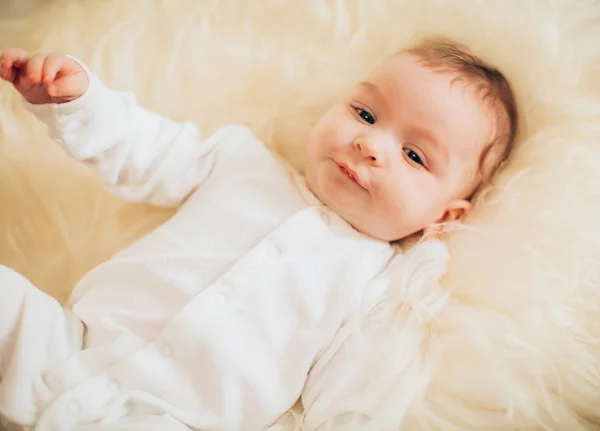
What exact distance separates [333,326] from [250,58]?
1.93 ft

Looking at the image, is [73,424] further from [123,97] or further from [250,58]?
[250,58]

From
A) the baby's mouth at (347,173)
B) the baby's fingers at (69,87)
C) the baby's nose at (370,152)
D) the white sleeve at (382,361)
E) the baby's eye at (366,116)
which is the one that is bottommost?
the white sleeve at (382,361)

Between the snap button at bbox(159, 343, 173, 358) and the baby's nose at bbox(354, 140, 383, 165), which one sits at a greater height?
the baby's nose at bbox(354, 140, 383, 165)

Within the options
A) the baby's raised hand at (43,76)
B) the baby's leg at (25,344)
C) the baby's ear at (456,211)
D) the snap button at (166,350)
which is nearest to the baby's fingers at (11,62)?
the baby's raised hand at (43,76)

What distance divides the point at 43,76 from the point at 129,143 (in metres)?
0.19

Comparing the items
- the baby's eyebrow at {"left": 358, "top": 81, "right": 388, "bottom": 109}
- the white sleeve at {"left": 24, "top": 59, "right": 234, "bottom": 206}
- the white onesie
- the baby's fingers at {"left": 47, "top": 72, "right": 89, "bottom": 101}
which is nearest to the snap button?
the white onesie

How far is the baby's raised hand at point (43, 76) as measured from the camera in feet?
2.63

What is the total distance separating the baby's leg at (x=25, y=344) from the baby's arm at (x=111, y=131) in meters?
0.23

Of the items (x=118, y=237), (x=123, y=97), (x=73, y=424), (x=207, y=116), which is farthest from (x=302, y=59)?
(x=73, y=424)

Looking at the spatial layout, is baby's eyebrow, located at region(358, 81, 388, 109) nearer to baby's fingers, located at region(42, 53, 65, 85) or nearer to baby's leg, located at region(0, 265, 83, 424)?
baby's fingers, located at region(42, 53, 65, 85)

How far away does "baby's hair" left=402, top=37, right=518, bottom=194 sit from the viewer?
0.95 m

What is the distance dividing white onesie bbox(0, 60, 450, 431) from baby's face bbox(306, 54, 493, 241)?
64mm

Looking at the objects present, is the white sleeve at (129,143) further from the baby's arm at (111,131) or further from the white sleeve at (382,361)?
the white sleeve at (382,361)

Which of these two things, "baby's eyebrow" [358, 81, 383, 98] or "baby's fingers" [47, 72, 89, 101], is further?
"baby's eyebrow" [358, 81, 383, 98]
